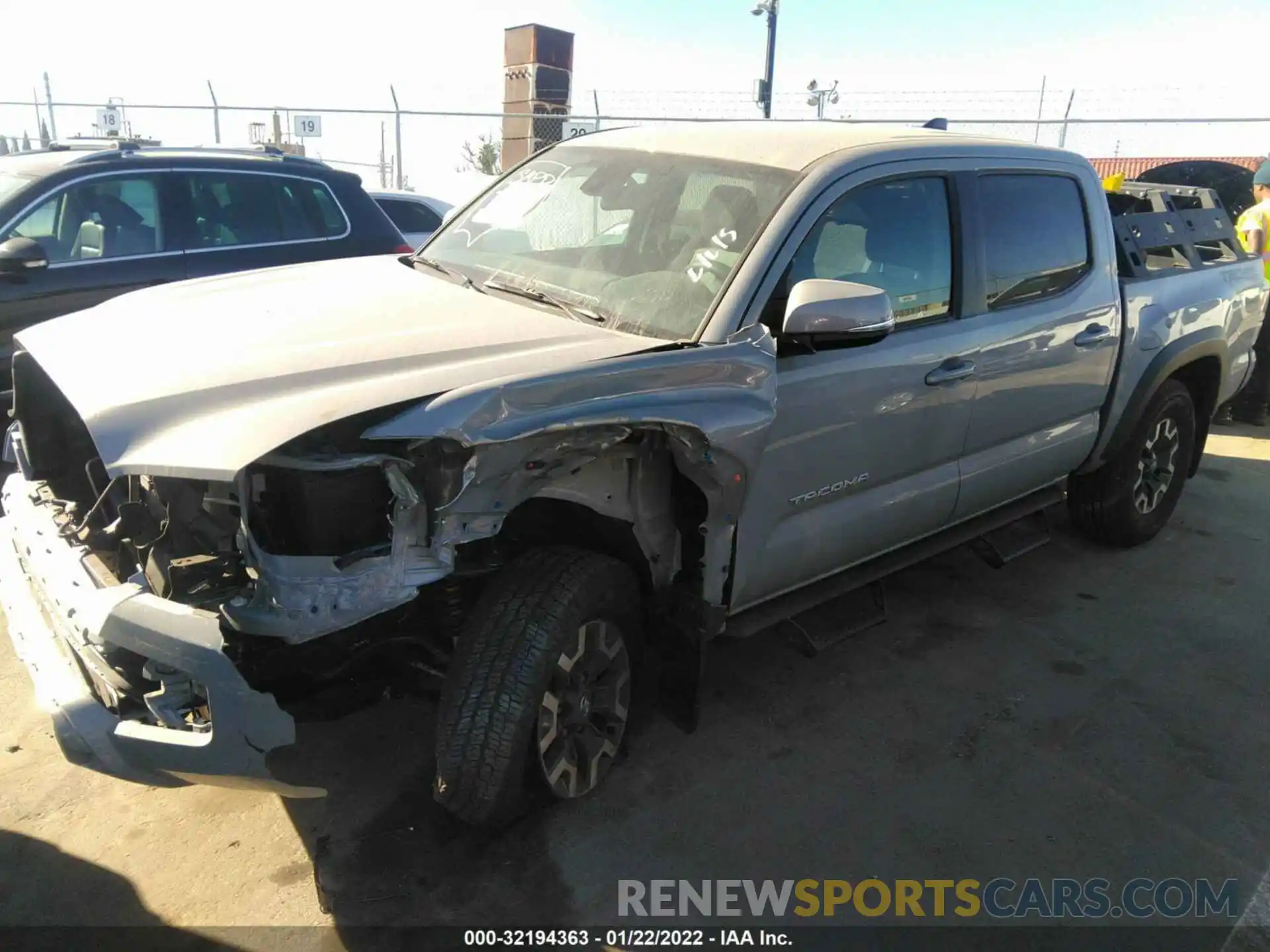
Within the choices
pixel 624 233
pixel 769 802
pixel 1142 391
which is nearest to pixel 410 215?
pixel 624 233

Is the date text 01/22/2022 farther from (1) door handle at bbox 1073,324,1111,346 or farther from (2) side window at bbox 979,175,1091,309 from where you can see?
(1) door handle at bbox 1073,324,1111,346

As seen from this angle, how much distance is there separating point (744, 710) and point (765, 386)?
4.57ft

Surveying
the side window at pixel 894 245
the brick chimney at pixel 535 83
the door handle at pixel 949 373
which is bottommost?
the door handle at pixel 949 373

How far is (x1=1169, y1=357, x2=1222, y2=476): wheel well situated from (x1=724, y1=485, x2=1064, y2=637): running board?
1.19m

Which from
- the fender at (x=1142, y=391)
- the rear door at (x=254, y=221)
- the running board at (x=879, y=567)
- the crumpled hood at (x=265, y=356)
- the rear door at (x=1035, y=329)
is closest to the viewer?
the crumpled hood at (x=265, y=356)

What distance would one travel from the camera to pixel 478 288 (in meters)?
3.22

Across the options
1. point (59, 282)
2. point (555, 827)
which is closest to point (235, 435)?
point (555, 827)

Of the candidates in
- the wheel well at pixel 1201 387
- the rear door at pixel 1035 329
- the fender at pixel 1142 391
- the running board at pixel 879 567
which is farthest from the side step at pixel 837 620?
the wheel well at pixel 1201 387

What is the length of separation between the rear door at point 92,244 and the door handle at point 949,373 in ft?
13.9

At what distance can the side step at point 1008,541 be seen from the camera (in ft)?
14.1

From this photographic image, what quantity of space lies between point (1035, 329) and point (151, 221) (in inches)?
187

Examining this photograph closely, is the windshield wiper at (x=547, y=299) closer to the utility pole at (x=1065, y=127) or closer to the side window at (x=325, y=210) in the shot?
the side window at (x=325, y=210)

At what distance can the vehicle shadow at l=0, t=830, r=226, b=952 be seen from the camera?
237 cm

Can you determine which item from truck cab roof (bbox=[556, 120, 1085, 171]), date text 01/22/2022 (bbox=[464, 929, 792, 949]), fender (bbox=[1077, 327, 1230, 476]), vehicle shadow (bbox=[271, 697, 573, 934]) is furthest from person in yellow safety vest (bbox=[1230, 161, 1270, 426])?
vehicle shadow (bbox=[271, 697, 573, 934])
